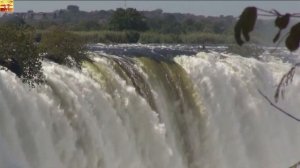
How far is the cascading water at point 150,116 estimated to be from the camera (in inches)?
457

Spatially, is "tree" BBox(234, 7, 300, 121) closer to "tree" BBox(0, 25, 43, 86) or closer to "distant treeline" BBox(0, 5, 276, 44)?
"tree" BBox(0, 25, 43, 86)

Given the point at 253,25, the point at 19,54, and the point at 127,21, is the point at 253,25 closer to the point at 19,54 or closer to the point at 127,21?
the point at 19,54

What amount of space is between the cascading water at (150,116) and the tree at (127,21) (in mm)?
18994

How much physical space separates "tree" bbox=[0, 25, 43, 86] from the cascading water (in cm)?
30

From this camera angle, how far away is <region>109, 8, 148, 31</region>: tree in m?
42.2

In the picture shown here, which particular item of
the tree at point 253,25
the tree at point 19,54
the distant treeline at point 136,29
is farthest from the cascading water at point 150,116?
the distant treeline at point 136,29

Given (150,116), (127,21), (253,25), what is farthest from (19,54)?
(127,21)

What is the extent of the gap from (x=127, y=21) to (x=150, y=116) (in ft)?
93.0

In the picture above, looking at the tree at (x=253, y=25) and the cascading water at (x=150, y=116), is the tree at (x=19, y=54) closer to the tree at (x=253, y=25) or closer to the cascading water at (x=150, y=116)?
Result: the cascading water at (x=150, y=116)

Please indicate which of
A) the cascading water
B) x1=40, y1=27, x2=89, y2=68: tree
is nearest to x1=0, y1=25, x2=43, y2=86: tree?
the cascading water

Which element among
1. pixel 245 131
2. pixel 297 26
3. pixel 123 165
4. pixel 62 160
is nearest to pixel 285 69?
pixel 245 131

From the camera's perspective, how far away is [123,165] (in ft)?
46.9

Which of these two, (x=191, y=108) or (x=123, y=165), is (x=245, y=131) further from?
(x=123, y=165)

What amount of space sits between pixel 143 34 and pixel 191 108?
A: 22719 mm
